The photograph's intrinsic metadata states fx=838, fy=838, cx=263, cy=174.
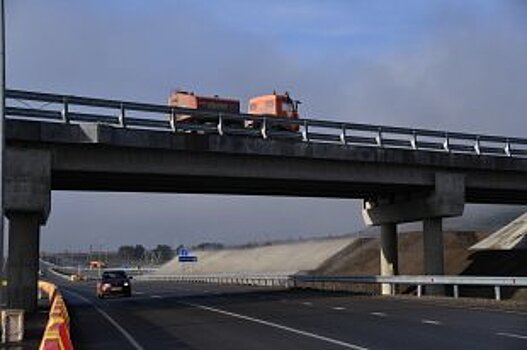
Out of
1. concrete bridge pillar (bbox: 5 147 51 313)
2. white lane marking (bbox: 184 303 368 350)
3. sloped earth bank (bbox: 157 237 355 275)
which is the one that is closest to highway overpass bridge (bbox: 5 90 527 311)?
concrete bridge pillar (bbox: 5 147 51 313)

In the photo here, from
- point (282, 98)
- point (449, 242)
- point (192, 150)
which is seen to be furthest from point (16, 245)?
point (449, 242)

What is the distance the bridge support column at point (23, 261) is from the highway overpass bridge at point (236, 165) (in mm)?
38

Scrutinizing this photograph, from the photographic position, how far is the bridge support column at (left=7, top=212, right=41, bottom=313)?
30.6 m

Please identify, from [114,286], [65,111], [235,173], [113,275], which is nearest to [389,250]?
[235,173]

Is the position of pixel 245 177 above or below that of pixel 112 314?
above

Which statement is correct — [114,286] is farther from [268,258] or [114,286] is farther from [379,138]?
Result: [268,258]

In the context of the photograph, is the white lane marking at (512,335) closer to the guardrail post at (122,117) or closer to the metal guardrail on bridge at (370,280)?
the metal guardrail on bridge at (370,280)

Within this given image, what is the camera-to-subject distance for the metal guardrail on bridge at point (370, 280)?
30188mm

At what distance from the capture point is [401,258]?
2427 inches

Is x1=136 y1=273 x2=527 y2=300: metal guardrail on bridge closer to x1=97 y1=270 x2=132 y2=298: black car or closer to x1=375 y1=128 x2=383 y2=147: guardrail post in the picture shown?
x1=375 y1=128 x2=383 y2=147: guardrail post

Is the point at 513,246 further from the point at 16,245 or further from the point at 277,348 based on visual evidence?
the point at 277,348

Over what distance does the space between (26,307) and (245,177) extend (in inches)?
419

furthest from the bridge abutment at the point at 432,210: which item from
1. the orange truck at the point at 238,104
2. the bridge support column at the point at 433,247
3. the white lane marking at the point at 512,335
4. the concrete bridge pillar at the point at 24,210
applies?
the white lane marking at the point at 512,335

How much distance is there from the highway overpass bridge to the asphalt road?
217 inches
